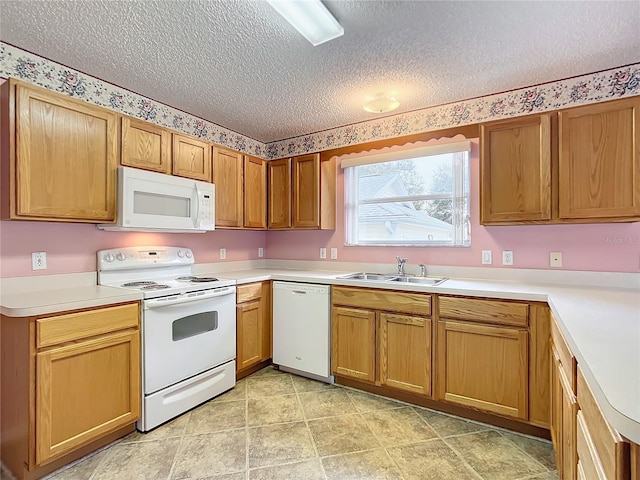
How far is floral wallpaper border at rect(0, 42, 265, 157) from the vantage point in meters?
1.92

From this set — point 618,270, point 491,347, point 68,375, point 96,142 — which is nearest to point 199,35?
point 96,142

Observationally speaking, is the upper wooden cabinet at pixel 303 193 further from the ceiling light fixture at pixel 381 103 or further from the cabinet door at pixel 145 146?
the cabinet door at pixel 145 146

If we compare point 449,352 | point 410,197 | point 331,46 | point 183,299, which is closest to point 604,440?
point 449,352

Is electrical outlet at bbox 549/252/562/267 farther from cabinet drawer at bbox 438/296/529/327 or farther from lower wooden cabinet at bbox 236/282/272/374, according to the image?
lower wooden cabinet at bbox 236/282/272/374

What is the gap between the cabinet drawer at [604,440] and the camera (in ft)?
2.29

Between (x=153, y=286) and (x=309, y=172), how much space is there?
1.77 meters

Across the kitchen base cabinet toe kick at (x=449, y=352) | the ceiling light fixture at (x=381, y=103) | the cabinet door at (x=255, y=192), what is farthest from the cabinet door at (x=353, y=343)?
the ceiling light fixture at (x=381, y=103)

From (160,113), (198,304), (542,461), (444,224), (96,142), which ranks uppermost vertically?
(160,113)

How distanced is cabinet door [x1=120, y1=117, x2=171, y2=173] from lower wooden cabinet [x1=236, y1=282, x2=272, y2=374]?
1.17m

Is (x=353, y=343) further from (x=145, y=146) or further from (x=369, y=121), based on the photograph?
(x=145, y=146)

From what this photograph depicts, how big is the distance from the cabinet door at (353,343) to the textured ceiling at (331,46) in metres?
1.73

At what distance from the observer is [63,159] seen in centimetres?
196

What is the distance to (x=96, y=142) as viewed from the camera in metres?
2.11

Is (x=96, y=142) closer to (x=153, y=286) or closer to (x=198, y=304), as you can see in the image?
(x=153, y=286)
